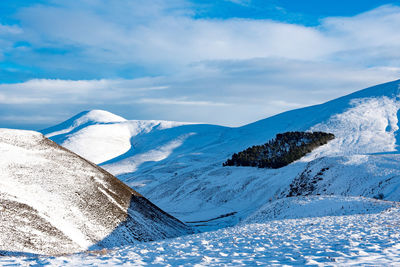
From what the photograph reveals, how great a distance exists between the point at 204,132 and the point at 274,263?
544ft

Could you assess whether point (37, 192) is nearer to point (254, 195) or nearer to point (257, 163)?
point (254, 195)

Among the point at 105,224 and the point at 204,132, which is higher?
the point at 204,132

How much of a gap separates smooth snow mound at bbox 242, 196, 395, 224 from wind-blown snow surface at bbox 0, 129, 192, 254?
948 centimetres

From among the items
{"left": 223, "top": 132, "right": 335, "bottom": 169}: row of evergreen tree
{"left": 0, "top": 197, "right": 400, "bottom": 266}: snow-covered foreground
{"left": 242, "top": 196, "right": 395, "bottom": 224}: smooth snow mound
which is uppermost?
{"left": 223, "top": 132, "right": 335, "bottom": 169}: row of evergreen tree

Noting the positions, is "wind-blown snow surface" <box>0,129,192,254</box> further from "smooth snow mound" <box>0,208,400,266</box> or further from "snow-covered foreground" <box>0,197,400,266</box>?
"smooth snow mound" <box>0,208,400,266</box>

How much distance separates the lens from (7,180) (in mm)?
26828

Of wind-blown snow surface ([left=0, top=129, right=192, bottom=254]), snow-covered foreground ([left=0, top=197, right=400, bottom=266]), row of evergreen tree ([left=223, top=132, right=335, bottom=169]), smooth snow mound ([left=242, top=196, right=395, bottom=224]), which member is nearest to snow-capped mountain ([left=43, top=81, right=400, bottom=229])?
row of evergreen tree ([left=223, top=132, right=335, bottom=169])

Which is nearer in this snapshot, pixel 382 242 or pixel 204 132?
pixel 382 242

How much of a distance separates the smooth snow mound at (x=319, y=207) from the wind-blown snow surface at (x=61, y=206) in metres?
9.48

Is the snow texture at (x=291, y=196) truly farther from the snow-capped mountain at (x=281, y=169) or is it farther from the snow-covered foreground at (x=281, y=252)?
the snow-capped mountain at (x=281, y=169)

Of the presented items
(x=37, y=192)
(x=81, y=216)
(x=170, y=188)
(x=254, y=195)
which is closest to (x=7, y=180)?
(x=37, y=192)

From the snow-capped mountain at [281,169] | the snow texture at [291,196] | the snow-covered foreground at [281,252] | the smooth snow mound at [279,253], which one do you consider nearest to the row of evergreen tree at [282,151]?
the snow-capped mountain at [281,169]

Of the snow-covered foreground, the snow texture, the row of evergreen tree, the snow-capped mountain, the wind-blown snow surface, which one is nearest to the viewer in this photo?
the snow-covered foreground

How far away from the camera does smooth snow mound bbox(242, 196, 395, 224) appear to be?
85.3ft
